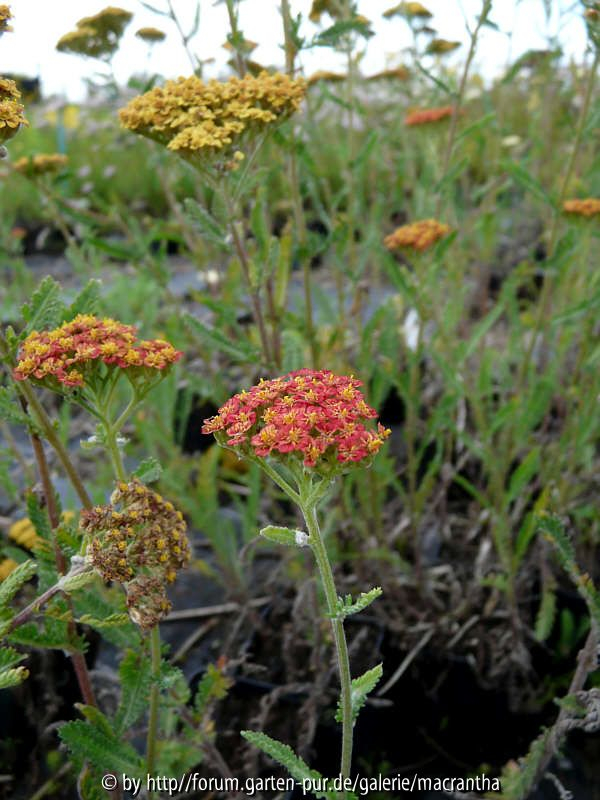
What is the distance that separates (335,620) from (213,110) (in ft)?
2.87

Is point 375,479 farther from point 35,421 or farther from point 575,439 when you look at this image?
point 35,421

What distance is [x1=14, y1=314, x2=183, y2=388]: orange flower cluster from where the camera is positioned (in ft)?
2.83

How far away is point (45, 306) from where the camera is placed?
99 centimetres

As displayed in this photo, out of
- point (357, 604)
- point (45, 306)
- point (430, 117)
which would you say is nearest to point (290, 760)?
point (357, 604)

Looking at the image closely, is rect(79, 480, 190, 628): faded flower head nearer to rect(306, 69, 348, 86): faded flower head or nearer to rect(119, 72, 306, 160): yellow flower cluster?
rect(119, 72, 306, 160): yellow flower cluster

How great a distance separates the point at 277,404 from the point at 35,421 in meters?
0.35

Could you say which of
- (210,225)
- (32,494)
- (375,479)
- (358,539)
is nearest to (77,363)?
(32,494)

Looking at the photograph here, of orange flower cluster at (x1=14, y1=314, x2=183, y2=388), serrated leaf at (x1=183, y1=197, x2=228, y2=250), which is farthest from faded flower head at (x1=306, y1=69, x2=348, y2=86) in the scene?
orange flower cluster at (x1=14, y1=314, x2=183, y2=388)

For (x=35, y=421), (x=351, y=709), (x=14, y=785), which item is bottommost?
(x=14, y=785)

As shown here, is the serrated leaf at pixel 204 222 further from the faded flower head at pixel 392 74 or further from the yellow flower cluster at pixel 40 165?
A: the faded flower head at pixel 392 74

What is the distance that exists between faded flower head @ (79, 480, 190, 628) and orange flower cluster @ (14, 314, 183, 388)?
153 mm

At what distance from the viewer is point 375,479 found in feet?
5.52

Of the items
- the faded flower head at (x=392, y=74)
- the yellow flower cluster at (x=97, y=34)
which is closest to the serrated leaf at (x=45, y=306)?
the yellow flower cluster at (x=97, y=34)

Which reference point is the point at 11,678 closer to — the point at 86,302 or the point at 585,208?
the point at 86,302
